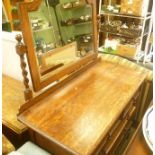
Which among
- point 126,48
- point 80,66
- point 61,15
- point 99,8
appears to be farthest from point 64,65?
point 99,8

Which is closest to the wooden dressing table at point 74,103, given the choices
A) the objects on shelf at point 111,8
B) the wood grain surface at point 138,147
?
the wood grain surface at point 138,147

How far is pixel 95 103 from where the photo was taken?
0.99 metres

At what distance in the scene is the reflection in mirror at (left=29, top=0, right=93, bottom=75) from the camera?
0.95 metres

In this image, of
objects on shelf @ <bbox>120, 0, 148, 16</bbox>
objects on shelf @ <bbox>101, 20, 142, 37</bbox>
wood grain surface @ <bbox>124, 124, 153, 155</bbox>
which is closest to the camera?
wood grain surface @ <bbox>124, 124, 153, 155</bbox>

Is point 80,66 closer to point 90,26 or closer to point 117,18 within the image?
point 90,26

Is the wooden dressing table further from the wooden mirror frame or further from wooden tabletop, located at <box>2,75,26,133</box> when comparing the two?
wooden tabletop, located at <box>2,75,26,133</box>

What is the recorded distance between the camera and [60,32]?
3.61 feet

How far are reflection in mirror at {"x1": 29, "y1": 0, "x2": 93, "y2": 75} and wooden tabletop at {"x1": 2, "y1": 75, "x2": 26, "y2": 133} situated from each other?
0.32m

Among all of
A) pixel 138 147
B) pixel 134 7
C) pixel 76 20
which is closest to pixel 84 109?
pixel 138 147

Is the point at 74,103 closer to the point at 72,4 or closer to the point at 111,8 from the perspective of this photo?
the point at 72,4

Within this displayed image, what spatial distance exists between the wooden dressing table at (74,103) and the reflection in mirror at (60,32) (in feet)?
0.12

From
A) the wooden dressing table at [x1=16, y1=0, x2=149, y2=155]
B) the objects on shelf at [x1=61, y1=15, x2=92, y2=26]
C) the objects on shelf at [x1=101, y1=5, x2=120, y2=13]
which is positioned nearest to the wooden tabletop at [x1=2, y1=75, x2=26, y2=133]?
the wooden dressing table at [x1=16, y1=0, x2=149, y2=155]

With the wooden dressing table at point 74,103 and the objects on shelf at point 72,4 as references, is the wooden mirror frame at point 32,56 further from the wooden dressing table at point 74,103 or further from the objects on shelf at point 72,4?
the objects on shelf at point 72,4

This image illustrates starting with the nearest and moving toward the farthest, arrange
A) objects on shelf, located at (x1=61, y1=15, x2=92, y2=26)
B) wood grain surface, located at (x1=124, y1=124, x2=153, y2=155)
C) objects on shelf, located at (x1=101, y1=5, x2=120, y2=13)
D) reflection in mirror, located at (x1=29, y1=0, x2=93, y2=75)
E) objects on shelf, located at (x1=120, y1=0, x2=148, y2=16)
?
wood grain surface, located at (x1=124, y1=124, x2=153, y2=155) < reflection in mirror, located at (x1=29, y1=0, x2=93, y2=75) < objects on shelf, located at (x1=61, y1=15, x2=92, y2=26) < objects on shelf, located at (x1=120, y1=0, x2=148, y2=16) < objects on shelf, located at (x1=101, y1=5, x2=120, y2=13)
